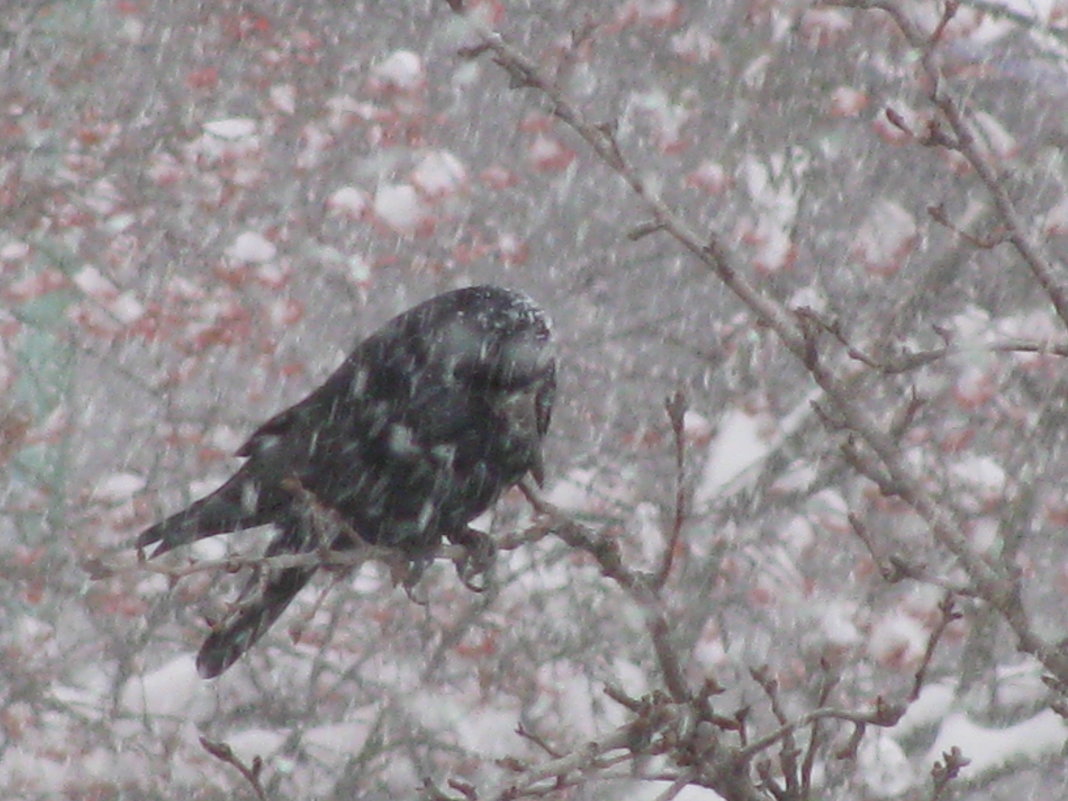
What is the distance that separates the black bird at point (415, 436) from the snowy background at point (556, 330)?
976 mm

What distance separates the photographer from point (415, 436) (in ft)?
10.3

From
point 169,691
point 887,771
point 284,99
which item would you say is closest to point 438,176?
point 284,99

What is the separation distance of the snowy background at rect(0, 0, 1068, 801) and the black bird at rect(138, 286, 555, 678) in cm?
98

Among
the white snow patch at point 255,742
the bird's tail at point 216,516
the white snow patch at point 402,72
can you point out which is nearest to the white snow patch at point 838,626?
the white snow patch at point 255,742

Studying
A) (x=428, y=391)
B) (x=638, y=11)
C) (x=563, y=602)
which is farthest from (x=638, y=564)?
(x=428, y=391)

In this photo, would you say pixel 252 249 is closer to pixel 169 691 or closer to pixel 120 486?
pixel 120 486

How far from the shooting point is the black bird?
3137 mm

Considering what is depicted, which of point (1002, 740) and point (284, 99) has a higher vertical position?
point (284, 99)

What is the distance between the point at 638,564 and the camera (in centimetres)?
549

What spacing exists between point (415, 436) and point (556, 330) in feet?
8.97

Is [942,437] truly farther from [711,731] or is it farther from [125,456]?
[711,731]

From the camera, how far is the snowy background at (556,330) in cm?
477

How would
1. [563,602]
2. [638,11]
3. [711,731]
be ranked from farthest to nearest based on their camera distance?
[563,602] < [638,11] < [711,731]

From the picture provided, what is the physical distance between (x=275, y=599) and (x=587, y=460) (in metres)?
2.47
